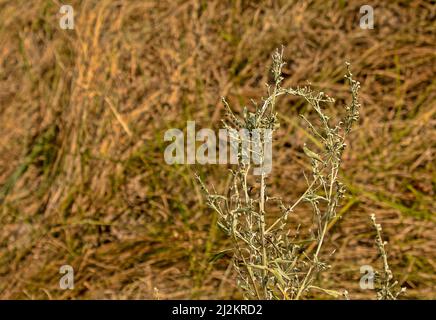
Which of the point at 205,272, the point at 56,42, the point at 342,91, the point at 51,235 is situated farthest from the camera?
the point at 56,42

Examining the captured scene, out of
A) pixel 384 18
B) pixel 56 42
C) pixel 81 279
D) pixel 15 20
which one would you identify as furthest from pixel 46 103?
pixel 384 18

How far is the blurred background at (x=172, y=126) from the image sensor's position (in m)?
2.72

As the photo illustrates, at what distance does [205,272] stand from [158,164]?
1.51 feet

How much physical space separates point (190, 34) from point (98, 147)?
23.2 inches

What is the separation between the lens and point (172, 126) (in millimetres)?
3008

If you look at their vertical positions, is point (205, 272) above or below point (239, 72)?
below

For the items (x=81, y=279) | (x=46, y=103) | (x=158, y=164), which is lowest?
(x=81, y=279)

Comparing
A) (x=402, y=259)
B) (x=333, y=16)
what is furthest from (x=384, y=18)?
(x=402, y=259)

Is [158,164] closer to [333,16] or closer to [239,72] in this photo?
[239,72]

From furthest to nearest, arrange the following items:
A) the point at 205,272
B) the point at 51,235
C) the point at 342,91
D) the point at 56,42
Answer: the point at 56,42
the point at 342,91
the point at 51,235
the point at 205,272

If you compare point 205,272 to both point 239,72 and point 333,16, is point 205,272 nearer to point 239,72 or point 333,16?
point 239,72

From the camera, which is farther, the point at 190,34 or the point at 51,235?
the point at 190,34

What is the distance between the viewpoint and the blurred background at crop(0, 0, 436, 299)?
2723 mm

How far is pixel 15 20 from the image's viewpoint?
11.7 feet
